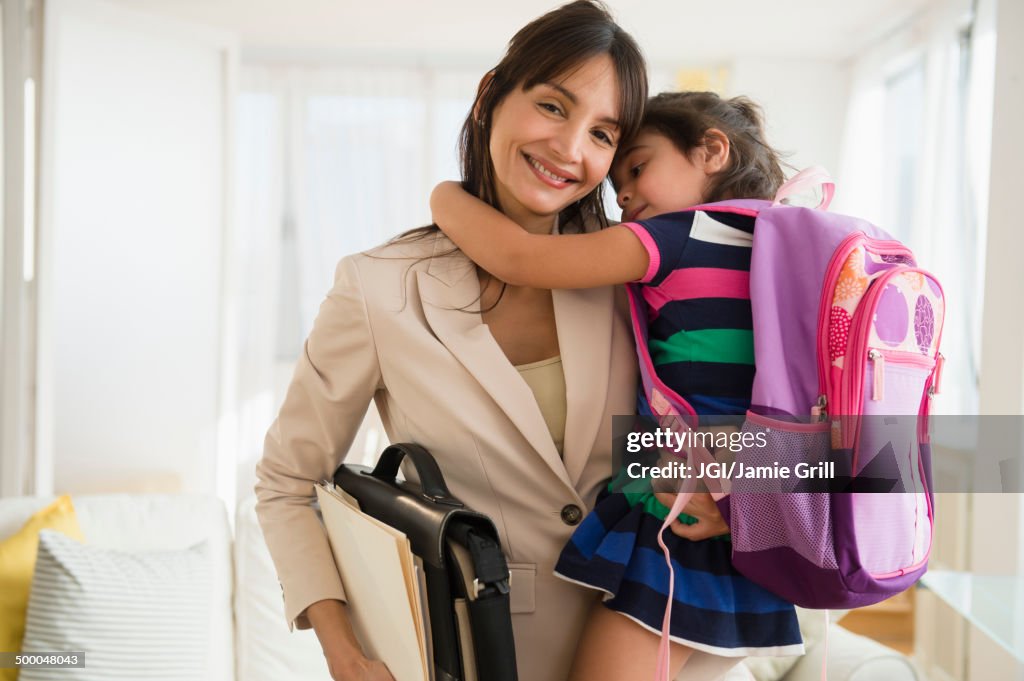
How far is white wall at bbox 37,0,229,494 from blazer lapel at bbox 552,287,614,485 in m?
2.95

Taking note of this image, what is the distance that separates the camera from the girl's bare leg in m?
1.06

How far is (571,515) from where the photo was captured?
1136 millimetres

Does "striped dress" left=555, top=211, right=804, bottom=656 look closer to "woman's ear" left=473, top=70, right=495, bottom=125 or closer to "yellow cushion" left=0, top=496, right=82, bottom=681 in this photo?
"woman's ear" left=473, top=70, right=495, bottom=125

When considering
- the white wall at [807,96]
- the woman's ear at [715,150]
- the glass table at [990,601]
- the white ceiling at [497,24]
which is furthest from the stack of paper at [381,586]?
the white wall at [807,96]

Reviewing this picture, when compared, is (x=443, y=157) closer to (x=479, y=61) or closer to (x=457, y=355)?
(x=479, y=61)

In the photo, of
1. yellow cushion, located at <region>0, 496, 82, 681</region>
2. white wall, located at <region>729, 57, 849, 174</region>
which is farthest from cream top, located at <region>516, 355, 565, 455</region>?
white wall, located at <region>729, 57, 849, 174</region>

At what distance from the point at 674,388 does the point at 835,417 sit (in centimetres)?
20

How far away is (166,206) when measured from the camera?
4.17 m

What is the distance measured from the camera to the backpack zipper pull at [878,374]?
991 mm

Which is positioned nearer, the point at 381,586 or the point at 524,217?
the point at 381,586

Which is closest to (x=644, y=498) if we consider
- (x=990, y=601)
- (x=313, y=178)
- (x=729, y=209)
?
(x=729, y=209)

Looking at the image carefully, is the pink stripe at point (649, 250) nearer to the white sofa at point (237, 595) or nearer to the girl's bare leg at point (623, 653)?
the girl's bare leg at point (623, 653)

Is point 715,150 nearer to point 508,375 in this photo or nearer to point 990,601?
point 508,375

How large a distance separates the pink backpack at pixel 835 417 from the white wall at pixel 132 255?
323 cm
